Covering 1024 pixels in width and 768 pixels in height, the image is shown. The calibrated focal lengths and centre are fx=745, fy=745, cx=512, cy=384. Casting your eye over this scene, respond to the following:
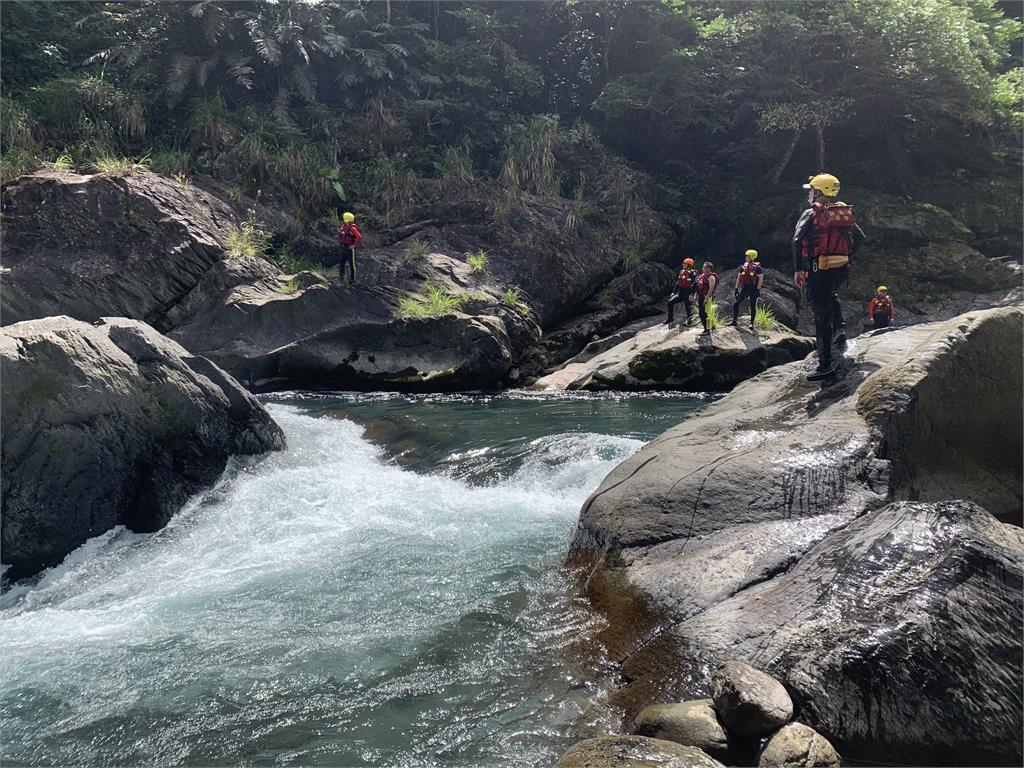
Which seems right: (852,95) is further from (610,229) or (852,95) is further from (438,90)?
(438,90)

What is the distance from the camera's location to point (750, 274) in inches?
598

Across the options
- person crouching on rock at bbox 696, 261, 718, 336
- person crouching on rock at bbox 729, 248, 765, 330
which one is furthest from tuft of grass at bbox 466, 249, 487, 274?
person crouching on rock at bbox 729, 248, 765, 330

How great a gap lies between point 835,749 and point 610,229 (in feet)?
61.9

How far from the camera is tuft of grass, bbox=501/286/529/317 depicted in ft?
55.7

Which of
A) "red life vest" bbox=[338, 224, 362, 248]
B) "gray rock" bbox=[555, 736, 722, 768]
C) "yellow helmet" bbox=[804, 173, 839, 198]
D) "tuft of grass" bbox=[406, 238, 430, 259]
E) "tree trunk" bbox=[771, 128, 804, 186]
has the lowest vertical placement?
"gray rock" bbox=[555, 736, 722, 768]

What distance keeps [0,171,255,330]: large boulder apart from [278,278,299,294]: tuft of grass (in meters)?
0.81

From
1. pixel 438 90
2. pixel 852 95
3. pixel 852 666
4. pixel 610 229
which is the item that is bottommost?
pixel 852 666

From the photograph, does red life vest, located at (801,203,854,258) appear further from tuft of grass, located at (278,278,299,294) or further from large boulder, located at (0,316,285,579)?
tuft of grass, located at (278,278,299,294)

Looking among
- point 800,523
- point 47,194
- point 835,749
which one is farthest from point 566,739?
point 47,194

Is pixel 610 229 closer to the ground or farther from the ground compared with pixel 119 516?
farther from the ground

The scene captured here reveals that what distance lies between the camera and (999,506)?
5.73 metres

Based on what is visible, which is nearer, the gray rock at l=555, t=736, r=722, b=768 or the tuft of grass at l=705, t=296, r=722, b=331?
the gray rock at l=555, t=736, r=722, b=768

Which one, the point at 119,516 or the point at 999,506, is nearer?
the point at 999,506

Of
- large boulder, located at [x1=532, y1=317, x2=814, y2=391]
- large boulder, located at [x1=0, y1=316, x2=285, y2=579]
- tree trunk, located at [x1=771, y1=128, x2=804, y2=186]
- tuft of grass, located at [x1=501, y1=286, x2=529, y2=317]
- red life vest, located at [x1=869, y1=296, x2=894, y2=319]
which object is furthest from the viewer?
tree trunk, located at [x1=771, y1=128, x2=804, y2=186]
